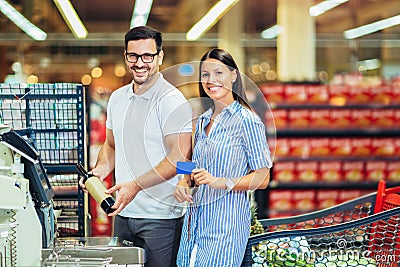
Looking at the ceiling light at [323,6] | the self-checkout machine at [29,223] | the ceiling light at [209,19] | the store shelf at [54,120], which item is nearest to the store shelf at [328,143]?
the ceiling light at [209,19]

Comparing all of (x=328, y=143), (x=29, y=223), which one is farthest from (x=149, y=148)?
(x=328, y=143)

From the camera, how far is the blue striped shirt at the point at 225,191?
287 cm

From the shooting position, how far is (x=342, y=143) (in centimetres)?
695

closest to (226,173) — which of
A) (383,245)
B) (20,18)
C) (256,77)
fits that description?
(383,245)

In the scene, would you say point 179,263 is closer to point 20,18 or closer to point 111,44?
point 20,18

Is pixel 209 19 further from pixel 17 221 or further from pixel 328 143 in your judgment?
pixel 17 221

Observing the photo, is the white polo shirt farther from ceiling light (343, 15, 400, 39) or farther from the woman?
ceiling light (343, 15, 400, 39)

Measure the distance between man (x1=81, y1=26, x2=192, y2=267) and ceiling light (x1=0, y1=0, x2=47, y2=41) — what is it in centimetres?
625

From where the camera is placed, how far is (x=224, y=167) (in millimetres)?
2896

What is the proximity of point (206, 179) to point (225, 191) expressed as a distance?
156 mm

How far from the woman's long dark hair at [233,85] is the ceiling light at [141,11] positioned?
20.7 feet

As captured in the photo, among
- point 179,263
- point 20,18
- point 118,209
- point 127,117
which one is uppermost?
point 20,18

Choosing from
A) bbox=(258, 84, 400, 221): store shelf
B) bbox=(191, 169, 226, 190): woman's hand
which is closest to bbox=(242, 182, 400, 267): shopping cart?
bbox=(191, 169, 226, 190): woman's hand

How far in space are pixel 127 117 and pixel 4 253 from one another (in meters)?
0.98
